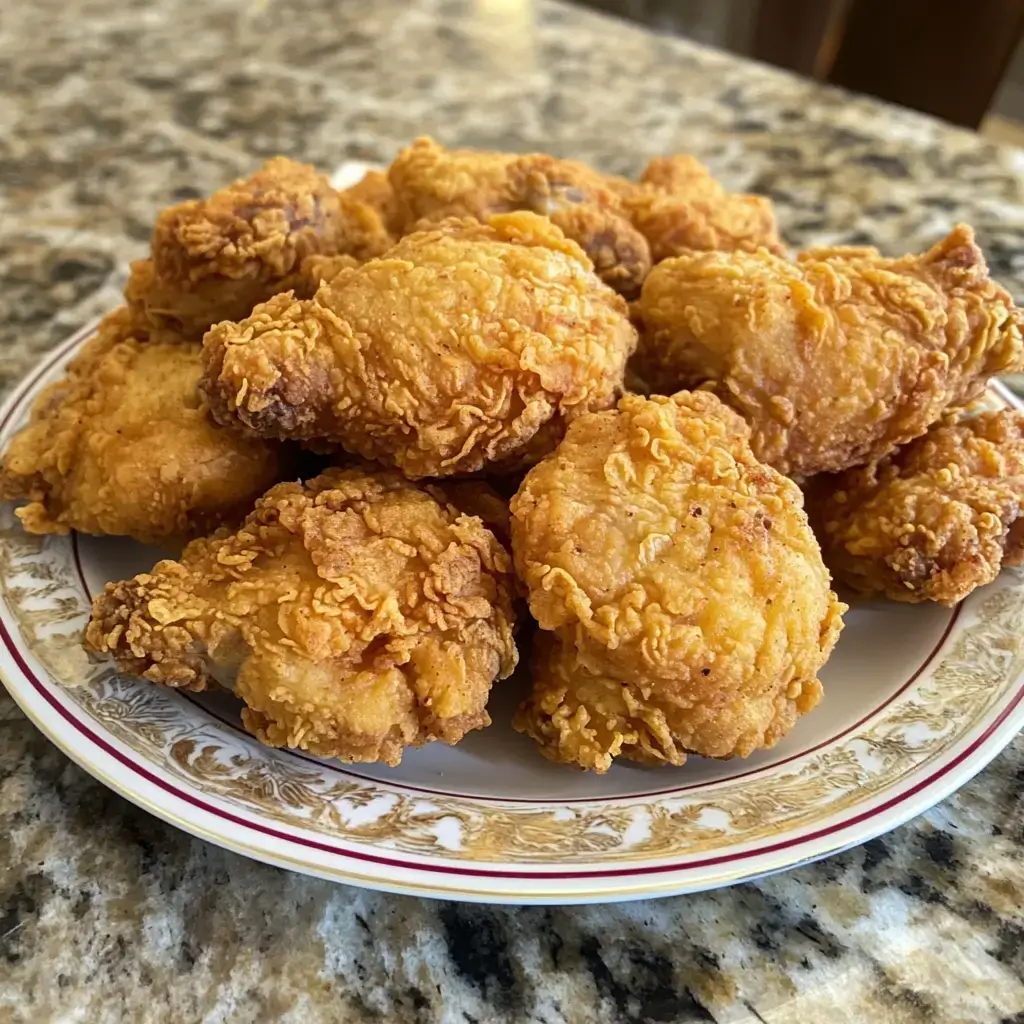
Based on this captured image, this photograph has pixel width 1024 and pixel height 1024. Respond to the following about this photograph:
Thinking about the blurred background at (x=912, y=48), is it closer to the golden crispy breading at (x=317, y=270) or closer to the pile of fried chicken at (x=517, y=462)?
the pile of fried chicken at (x=517, y=462)

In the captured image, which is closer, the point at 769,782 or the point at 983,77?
the point at 769,782

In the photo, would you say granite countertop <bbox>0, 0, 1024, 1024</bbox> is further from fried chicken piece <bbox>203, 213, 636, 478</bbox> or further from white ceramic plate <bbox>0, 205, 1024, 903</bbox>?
fried chicken piece <bbox>203, 213, 636, 478</bbox>

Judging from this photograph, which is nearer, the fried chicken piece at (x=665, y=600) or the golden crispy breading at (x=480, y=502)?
the fried chicken piece at (x=665, y=600)

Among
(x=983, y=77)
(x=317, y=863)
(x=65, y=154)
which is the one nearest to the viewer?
(x=317, y=863)

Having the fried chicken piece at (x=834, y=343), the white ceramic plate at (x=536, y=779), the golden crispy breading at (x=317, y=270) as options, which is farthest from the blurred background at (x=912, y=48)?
the golden crispy breading at (x=317, y=270)

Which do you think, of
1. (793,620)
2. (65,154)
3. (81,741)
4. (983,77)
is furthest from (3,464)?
(983,77)

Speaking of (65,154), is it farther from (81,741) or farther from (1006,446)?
(1006,446)
